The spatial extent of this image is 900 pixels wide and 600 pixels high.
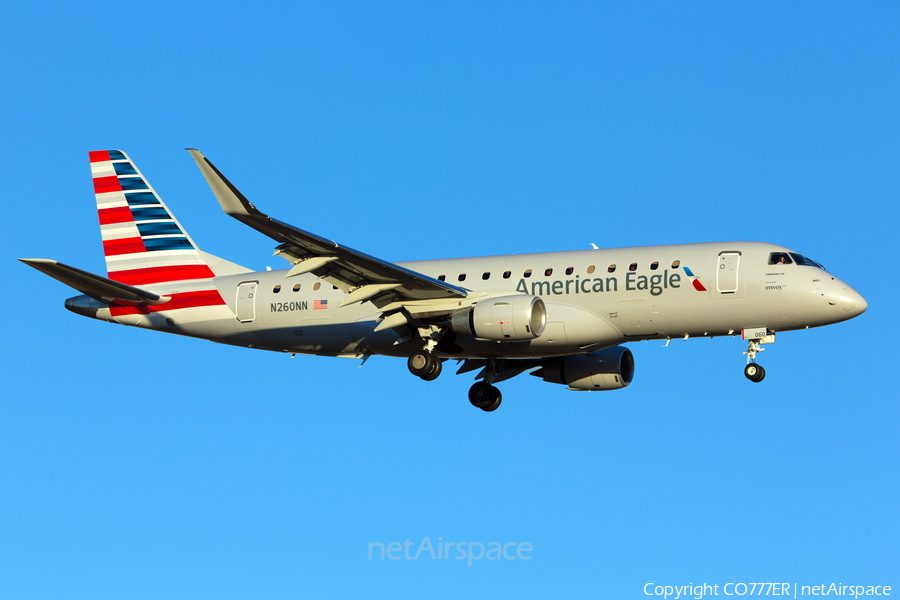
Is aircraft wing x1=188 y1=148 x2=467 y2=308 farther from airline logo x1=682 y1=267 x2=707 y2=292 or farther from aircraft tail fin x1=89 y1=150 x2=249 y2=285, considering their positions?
aircraft tail fin x1=89 y1=150 x2=249 y2=285

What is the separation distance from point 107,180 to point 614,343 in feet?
70.8

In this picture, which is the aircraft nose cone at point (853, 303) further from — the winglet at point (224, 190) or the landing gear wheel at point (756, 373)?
the winglet at point (224, 190)

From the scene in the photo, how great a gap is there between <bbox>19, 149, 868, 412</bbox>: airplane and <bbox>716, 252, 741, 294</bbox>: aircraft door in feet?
0.10

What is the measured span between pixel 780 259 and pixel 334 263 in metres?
14.1

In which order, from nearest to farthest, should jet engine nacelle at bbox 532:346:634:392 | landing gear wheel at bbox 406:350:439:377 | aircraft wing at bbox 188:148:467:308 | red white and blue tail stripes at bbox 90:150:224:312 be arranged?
1. aircraft wing at bbox 188:148:467:308
2. landing gear wheel at bbox 406:350:439:377
3. jet engine nacelle at bbox 532:346:634:392
4. red white and blue tail stripes at bbox 90:150:224:312

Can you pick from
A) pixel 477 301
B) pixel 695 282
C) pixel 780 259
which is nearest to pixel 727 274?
pixel 695 282

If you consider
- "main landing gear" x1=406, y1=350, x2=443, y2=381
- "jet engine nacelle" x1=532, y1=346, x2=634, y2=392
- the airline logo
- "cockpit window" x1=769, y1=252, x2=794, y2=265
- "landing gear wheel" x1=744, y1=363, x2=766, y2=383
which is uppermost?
"cockpit window" x1=769, y1=252, x2=794, y2=265

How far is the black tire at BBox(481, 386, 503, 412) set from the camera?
40375 mm

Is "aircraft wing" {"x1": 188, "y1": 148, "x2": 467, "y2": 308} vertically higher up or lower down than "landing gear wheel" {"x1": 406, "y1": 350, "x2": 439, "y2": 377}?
higher up

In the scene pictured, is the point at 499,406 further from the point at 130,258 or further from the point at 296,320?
the point at 130,258

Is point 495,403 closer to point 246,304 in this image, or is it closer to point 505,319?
point 505,319

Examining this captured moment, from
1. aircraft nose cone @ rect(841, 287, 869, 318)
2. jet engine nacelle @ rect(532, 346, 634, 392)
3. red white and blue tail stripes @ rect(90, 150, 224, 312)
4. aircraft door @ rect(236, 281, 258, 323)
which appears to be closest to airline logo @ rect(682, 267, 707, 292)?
aircraft nose cone @ rect(841, 287, 869, 318)

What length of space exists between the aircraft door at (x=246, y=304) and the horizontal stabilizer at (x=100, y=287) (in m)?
3.04

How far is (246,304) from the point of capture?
38.8m
